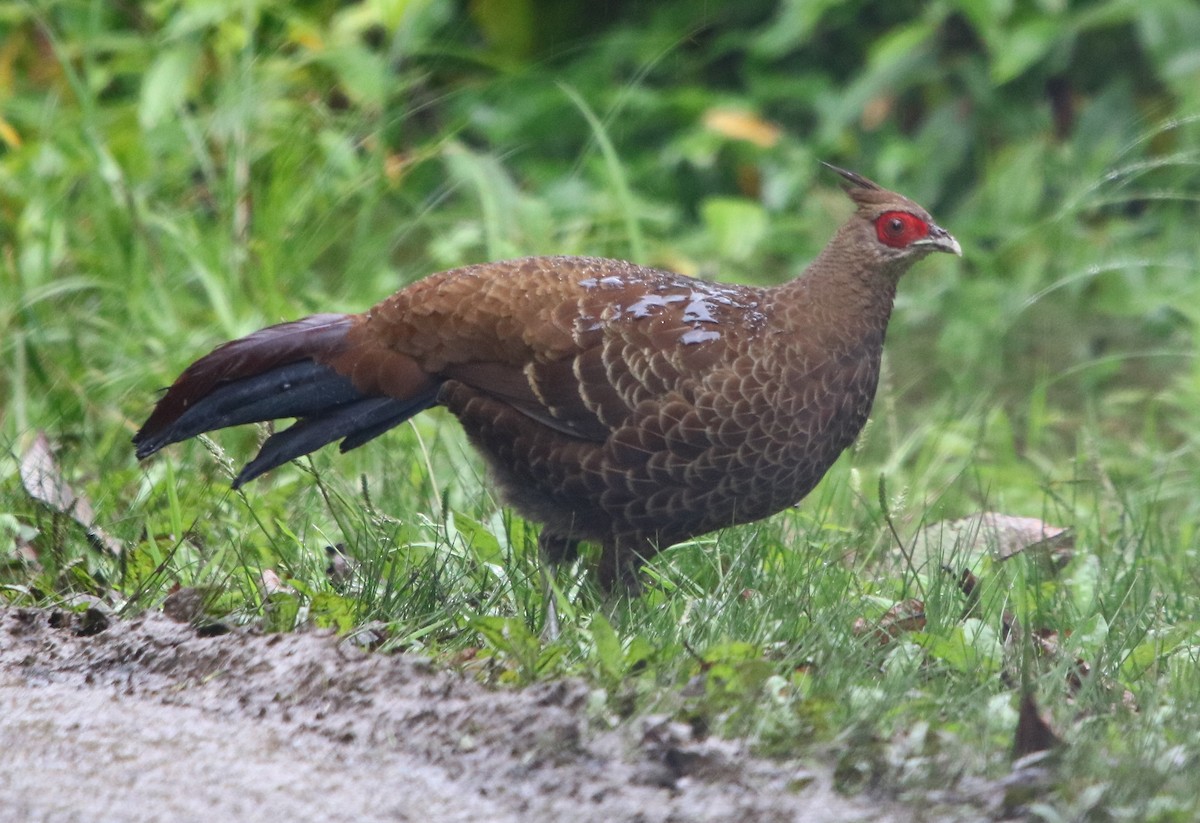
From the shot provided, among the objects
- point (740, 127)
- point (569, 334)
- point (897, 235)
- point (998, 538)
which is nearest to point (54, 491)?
point (569, 334)

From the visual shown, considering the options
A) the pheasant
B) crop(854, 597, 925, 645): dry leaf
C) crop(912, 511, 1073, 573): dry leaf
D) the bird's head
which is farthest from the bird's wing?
crop(912, 511, 1073, 573): dry leaf

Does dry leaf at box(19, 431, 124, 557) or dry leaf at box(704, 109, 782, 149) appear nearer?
dry leaf at box(19, 431, 124, 557)

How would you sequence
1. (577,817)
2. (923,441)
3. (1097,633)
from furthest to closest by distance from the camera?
1. (923,441)
2. (1097,633)
3. (577,817)

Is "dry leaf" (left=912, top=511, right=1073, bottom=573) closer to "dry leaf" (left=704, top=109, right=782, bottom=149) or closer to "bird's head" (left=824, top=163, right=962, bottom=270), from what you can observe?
"bird's head" (left=824, top=163, right=962, bottom=270)

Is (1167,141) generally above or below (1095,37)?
below

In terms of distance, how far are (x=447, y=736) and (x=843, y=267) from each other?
1549 mm

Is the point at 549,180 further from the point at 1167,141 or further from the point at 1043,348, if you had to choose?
the point at 1167,141

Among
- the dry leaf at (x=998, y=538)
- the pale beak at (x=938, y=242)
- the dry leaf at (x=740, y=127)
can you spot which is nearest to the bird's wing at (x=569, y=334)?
the pale beak at (x=938, y=242)

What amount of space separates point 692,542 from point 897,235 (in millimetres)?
853

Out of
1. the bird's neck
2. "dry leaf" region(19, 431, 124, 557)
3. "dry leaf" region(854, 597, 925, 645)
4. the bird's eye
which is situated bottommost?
"dry leaf" region(854, 597, 925, 645)

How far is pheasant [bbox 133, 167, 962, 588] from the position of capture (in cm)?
332

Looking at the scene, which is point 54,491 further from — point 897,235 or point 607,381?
point 897,235

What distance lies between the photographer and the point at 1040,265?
596 cm

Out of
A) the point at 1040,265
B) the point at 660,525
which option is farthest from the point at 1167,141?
the point at 660,525
